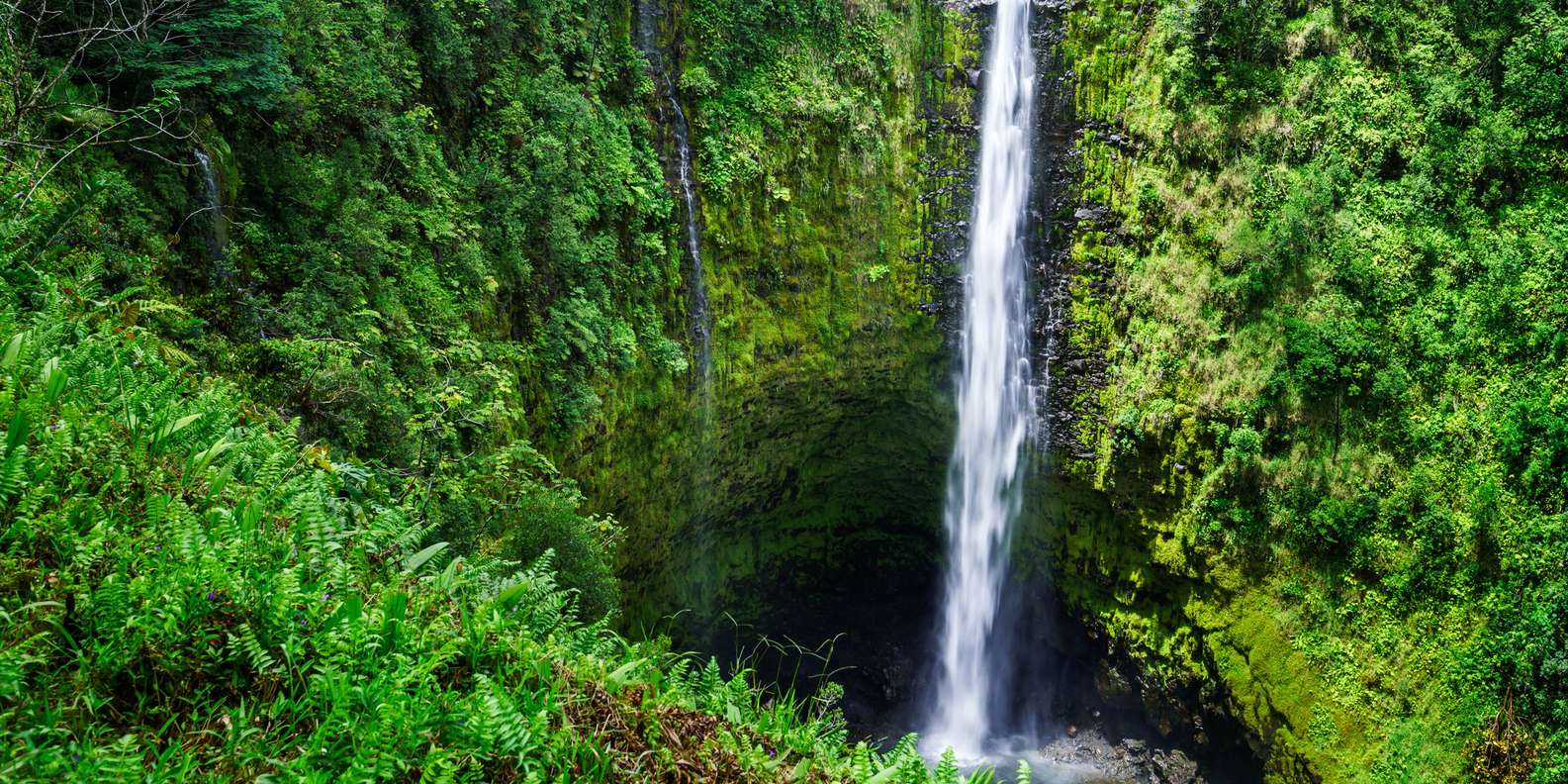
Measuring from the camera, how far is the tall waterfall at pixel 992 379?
13.7 m

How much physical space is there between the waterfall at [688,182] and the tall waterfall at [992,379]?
483 cm

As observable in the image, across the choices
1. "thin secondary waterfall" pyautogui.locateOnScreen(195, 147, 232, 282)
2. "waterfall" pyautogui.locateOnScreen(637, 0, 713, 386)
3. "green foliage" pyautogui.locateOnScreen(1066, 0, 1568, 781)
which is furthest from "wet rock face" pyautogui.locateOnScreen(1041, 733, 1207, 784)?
"thin secondary waterfall" pyautogui.locateOnScreen(195, 147, 232, 282)

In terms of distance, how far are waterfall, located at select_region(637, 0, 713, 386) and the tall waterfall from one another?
4834mm

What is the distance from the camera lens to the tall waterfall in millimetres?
13719

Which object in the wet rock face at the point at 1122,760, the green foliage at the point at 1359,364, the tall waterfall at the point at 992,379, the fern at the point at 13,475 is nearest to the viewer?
the fern at the point at 13,475

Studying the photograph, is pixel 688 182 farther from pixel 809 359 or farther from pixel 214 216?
pixel 214 216

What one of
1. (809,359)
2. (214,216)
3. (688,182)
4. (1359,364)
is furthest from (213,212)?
(1359,364)

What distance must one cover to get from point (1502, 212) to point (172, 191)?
1374 centimetres

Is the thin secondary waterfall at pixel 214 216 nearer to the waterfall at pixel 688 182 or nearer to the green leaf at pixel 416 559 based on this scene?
the green leaf at pixel 416 559

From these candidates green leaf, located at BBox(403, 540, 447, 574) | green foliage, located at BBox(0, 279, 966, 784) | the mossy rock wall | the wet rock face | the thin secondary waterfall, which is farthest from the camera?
the mossy rock wall

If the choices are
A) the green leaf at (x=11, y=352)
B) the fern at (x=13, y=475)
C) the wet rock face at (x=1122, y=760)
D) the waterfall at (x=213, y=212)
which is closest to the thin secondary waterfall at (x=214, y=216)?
the waterfall at (x=213, y=212)

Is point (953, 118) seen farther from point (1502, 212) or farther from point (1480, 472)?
point (1480, 472)

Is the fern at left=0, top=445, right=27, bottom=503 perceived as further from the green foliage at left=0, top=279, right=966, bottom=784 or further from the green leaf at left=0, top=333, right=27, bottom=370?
the green leaf at left=0, top=333, right=27, bottom=370

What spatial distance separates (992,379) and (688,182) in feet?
20.4
